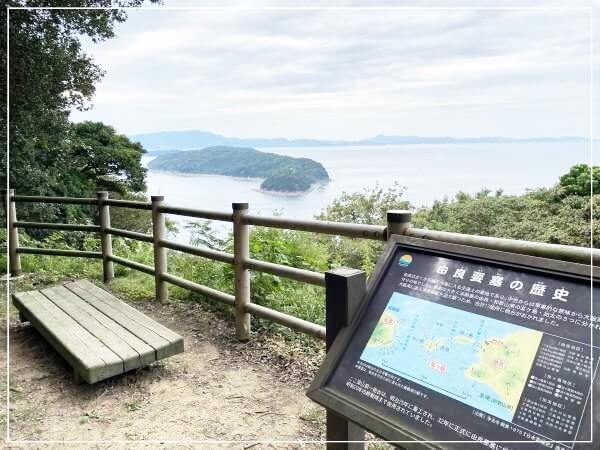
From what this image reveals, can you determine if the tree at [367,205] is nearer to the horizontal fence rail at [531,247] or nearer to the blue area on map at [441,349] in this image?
→ the horizontal fence rail at [531,247]

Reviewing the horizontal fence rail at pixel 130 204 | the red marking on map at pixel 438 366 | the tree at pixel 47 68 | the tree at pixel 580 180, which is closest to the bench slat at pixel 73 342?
the horizontal fence rail at pixel 130 204

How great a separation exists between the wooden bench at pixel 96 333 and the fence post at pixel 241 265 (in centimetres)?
64

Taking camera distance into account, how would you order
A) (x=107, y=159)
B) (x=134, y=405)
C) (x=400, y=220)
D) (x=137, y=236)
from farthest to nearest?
(x=107, y=159)
(x=137, y=236)
(x=134, y=405)
(x=400, y=220)

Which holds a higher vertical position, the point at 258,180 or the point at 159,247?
the point at 258,180

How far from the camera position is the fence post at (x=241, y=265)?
3.62 m

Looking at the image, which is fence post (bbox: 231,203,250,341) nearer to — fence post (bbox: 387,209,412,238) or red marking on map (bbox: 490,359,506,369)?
fence post (bbox: 387,209,412,238)

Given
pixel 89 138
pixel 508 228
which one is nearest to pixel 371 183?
pixel 508 228

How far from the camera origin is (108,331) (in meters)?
3.19

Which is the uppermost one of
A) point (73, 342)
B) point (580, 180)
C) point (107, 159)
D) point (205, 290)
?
point (107, 159)

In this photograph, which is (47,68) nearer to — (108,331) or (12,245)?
(12,245)

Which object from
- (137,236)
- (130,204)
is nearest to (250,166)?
(130,204)

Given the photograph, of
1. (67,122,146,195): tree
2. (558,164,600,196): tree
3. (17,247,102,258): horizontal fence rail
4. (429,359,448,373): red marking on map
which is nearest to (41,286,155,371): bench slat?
(17,247,102,258): horizontal fence rail

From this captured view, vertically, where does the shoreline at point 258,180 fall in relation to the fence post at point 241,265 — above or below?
above

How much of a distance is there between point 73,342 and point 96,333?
163mm
